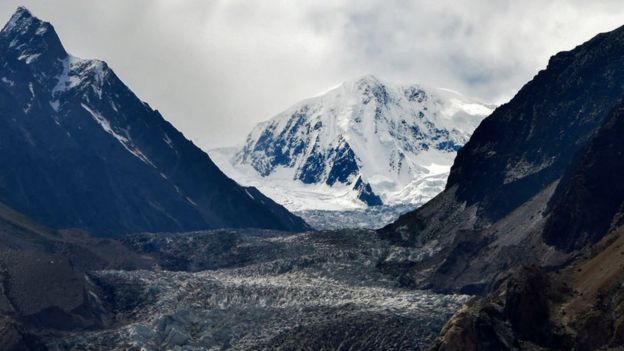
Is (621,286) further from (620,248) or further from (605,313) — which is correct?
(620,248)

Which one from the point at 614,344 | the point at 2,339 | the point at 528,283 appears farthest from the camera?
the point at 2,339

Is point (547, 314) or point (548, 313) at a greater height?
point (548, 313)

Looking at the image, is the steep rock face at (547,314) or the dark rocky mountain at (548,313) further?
the dark rocky mountain at (548,313)

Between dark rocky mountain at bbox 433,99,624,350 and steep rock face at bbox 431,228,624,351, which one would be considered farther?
dark rocky mountain at bbox 433,99,624,350

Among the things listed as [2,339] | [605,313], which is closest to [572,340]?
[605,313]

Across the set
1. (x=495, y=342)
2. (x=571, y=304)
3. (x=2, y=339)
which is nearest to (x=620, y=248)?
(x=571, y=304)

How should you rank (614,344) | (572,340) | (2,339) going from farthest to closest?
(2,339)
(572,340)
(614,344)

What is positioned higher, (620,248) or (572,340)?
(620,248)

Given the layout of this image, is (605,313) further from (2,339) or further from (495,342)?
(2,339)

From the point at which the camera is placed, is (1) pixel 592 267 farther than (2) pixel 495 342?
Yes
